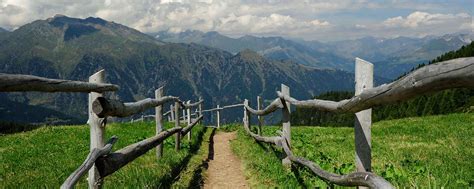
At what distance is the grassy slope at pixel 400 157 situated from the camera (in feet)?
23.1

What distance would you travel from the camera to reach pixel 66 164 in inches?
445

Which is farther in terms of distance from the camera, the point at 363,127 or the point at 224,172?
the point at 224,172

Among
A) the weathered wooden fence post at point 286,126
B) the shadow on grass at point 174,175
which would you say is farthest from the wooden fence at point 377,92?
the shadow on grass at point 174,175

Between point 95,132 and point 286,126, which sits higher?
point 95,132

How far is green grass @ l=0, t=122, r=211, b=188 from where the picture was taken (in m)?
8.19

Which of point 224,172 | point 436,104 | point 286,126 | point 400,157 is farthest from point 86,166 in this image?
→ point 436,104

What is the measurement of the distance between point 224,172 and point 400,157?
198 inches

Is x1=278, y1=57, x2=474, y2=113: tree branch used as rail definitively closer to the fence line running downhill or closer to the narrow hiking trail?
the fence line running downhill

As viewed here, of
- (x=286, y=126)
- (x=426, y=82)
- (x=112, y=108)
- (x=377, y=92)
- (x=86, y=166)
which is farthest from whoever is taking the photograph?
(x=286, y=126)

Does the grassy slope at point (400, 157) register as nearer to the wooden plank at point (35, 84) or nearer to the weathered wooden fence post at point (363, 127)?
the weathered wooden fence post at point (363, 127)

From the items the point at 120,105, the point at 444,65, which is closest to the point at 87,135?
the point at 120,105

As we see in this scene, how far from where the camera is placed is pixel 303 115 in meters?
195

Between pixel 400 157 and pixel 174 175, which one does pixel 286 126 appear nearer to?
pixel 174 175

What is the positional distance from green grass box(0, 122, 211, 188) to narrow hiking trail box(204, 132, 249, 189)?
0.51 meters
